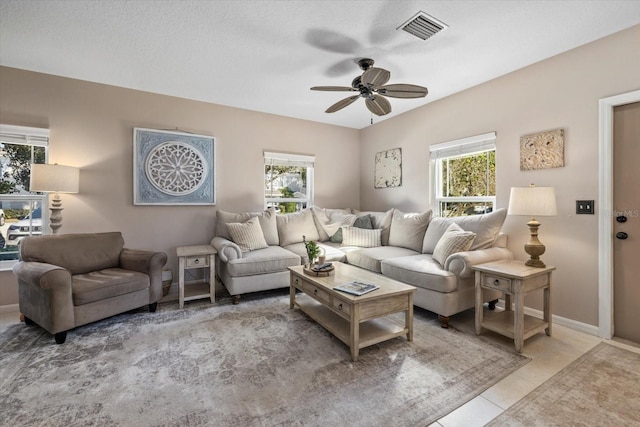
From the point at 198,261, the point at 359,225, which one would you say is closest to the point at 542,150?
the point at 359,225

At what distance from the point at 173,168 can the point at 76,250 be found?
1.41 m

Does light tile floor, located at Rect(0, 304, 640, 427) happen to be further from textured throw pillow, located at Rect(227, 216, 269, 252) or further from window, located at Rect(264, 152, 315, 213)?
window, located at Rect(264, 152, 315, 213)

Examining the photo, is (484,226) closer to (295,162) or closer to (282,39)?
(282,39)

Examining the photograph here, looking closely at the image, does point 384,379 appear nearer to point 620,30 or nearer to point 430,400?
point 430,400

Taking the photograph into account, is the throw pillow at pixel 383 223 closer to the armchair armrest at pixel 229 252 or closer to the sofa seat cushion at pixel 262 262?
the sofa seat cushion at pixel 262 262

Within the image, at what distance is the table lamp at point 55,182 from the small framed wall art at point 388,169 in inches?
159

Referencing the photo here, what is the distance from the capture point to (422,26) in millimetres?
2203

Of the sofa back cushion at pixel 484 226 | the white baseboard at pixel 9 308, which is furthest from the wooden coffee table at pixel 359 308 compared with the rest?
the white baseboard at pixel 9 308

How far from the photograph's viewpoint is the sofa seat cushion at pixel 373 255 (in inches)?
130

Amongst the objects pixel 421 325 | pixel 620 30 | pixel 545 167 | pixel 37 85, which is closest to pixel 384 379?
pixel 421 325

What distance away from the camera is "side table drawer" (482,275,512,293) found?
2234 millimetres

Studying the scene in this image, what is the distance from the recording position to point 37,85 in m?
3.03

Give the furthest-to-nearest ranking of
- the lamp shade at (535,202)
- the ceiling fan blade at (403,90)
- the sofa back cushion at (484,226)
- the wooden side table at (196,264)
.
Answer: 1. the wooden side table at (196,264)
2. the sofa back cushion at (484,226)
3. the ceiling fan blade at (403,90)
4. the lamp shade at (535,202)

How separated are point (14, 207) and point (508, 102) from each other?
17.7ft
